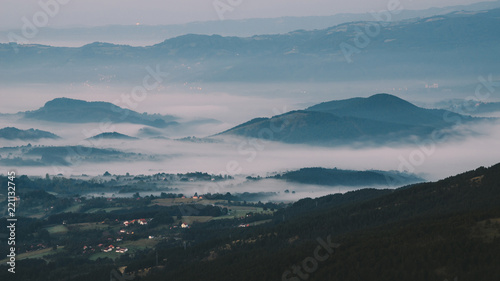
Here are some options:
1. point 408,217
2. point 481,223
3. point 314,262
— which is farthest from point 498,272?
point 408,217

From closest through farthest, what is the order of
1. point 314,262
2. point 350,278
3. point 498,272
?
point 498,272, point 350,278, point 314,262

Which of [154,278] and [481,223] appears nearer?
[481,223]

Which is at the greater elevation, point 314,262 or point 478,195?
point 478,195

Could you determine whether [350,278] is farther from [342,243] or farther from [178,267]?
[178,267]

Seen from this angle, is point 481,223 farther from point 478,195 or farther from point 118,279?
point 118,279

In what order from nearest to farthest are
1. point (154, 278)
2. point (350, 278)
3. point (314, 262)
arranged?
1. point (350, 278)
2. point (314, 262)
3. point (154, 278)

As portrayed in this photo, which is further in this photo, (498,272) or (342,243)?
(342,243)

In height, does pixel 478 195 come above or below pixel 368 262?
above

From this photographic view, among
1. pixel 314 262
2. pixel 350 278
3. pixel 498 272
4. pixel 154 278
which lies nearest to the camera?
pixel 498 272

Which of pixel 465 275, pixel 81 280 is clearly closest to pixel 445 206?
pixel 465 275
